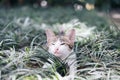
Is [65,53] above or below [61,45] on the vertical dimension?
below

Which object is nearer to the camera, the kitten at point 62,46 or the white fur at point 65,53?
the white fur at point 65,53

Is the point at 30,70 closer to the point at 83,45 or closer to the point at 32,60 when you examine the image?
the point at 32,60

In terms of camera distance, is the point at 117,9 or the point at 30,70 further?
the point at 117,9

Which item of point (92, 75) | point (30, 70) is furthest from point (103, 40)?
point (30, 70)

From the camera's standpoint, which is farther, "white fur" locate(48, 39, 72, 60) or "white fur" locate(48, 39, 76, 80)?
"white fur" locate(48, 39, 72, 60)

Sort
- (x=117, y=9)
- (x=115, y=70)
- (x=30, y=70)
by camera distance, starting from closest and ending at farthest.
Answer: (x=30, y=70), (x=115, y=70), (x=117, y=9)

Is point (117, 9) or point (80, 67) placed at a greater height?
point (117, 9)

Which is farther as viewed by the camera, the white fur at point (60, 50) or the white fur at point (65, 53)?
the white fur at point (60, 50)

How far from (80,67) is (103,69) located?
31 centimetres

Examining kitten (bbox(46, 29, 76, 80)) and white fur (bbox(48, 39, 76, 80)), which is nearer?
white fur (bbox(48, 39, 76, 80))

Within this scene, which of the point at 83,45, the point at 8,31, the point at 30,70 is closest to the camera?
the point at 30,70

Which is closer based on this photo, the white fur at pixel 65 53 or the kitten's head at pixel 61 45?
the white fur at pixel 65 53

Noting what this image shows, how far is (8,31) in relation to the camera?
4.85 metres

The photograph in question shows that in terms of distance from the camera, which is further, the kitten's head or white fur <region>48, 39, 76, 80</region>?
the kitten's head
